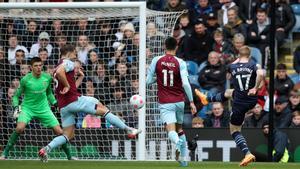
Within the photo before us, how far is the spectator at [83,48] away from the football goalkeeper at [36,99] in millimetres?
1632

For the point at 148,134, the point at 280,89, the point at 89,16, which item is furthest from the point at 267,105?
the point at 89,16

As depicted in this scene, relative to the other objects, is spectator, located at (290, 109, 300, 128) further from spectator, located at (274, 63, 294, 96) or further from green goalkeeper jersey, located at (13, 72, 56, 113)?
green goalkeeper jersey, located at (13, 72, 56, 113)

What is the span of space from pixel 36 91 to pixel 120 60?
6.69ft

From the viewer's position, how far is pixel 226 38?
22.9 metres

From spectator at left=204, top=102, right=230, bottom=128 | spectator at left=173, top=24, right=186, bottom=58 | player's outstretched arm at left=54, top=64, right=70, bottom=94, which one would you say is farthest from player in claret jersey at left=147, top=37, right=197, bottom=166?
spectator at left=173, top=24, right=186, bottom=58

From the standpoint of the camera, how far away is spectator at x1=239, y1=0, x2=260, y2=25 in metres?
23.1

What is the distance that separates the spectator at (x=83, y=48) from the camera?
2091 centimetres

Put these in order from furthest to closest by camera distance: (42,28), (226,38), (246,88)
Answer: (226,38), (42,28), (246,88)

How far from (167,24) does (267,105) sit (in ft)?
8.28

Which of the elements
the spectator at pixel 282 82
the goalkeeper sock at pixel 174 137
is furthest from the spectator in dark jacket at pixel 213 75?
the goalkeeper sock at pixel 174 137

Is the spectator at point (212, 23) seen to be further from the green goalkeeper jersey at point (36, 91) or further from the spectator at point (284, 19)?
the green goalkeeper jersey at point (36, 91)

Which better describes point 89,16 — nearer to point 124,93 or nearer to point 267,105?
point 124,93

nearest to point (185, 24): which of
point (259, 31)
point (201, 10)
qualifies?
point (201, 10)

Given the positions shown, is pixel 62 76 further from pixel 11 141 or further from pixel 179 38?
pixel 179 38
